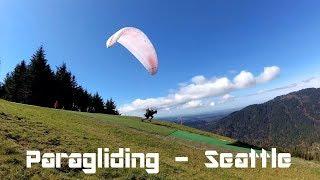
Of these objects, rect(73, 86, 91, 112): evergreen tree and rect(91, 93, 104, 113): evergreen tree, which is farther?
rect(91, 93, 104, 113): evergreen tree

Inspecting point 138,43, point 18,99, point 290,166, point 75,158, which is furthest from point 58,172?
point 18,99

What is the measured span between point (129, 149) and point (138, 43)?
1038 centimetres

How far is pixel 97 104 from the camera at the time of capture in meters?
132

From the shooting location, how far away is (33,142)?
2480 cm

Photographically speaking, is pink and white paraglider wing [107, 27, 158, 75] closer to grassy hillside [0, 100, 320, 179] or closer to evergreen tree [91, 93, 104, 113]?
grassy hillside [0, 100, 320, 179]

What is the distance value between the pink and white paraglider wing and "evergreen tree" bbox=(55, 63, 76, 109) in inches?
2974

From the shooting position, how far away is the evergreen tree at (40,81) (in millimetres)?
89162

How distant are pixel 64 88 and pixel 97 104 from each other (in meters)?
31.0

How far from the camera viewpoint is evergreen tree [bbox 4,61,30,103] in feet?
289

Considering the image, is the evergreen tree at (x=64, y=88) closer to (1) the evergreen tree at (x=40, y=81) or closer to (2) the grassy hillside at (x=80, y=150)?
(1) the evergreen tree at (x=40, y=81)

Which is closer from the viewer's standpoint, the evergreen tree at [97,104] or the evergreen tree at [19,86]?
the evergreen tree at [19,86]

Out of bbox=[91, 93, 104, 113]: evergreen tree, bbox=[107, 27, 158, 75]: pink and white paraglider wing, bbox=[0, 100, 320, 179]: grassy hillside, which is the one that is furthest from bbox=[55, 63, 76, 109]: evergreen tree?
bbox=[107, 27, 158, 75]: pink and white paraglider wing

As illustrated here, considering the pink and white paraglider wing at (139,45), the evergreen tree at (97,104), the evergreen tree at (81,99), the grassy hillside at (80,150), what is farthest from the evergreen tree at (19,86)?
the pink and white paraglider wing at (139,45)

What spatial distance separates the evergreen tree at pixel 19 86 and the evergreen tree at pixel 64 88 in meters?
8.99
